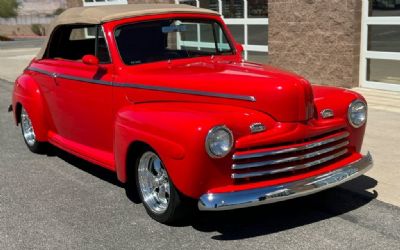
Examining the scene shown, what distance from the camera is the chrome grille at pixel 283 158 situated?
372 centimetres

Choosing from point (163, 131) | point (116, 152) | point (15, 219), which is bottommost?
point (15, 219)

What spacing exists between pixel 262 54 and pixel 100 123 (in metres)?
7.17

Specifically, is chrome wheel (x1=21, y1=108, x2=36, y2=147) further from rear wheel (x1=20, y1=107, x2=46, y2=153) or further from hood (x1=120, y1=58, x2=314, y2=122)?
hood (x1=120, y1=58, x2=314, y2=122)

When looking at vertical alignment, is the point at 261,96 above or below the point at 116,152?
above

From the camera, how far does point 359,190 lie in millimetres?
4750

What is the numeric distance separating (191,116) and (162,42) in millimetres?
1492

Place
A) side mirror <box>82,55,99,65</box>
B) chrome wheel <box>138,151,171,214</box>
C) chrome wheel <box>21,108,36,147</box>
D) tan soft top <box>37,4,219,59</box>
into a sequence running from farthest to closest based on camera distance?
chrome wheel <box>21,108,36,147</box>, tan soft top <box>37,4,219,59</box>, side mirror <box>82,55,99,65</box>, chrome wheel <box>138,151,171,214</box>

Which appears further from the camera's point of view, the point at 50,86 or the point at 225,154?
the point at 50,86

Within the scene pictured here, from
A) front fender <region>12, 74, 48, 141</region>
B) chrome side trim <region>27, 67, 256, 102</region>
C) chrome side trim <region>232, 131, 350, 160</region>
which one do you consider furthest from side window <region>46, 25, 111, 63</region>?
chrome side trim <region>232, 131, 350, 160</region>

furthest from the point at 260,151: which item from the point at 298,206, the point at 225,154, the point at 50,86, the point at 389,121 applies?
the point at 389,121

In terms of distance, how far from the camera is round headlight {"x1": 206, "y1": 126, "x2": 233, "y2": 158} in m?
3.60

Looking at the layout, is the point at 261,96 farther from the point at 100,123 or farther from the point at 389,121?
the point at 389,121

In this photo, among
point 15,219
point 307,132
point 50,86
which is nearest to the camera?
point 307,132

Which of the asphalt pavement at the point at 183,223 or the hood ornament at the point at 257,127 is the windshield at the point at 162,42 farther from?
the hood ornament at the point at 257,127
